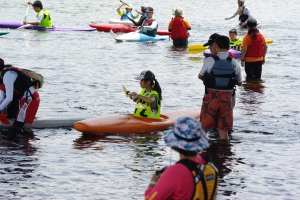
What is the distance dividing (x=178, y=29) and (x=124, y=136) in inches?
443

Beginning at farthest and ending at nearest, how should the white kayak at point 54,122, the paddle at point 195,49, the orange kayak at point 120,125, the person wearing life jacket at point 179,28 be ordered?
the person wearing life jacket at point 179,28
the paddle at point 195,49
the white kayak at point 54,122
the orange kayak at point 120,125

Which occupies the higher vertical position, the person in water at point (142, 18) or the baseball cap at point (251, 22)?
the baseball cap at point (251, 22)

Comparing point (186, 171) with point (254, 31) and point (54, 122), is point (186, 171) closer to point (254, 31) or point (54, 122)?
point (54, 122)

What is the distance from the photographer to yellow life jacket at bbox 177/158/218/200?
13.6 feet

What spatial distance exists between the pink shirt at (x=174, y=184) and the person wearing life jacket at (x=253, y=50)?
30.5ft

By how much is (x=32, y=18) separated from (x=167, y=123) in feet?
64.4

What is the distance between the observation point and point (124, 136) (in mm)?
9625

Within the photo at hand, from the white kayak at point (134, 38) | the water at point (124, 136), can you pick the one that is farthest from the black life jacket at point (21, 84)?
the white kayak at point (134, 38)

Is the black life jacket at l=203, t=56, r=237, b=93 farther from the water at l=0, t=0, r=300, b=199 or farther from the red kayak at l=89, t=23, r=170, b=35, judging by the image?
the red kayak at l=89, t=23, r=170, b=35

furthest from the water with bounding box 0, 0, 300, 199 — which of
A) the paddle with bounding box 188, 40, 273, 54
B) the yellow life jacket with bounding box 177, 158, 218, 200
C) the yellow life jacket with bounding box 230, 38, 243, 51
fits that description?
the yellow life jacket with bounding box 177, 158, 218, 200

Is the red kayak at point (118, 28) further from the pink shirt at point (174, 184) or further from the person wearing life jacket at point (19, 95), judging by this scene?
the pink shirt at point (174, 184)

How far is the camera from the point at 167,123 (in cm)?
994

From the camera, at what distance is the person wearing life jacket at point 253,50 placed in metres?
13.4

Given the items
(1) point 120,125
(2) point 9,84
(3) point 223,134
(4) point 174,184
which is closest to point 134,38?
(1) point 120,125
